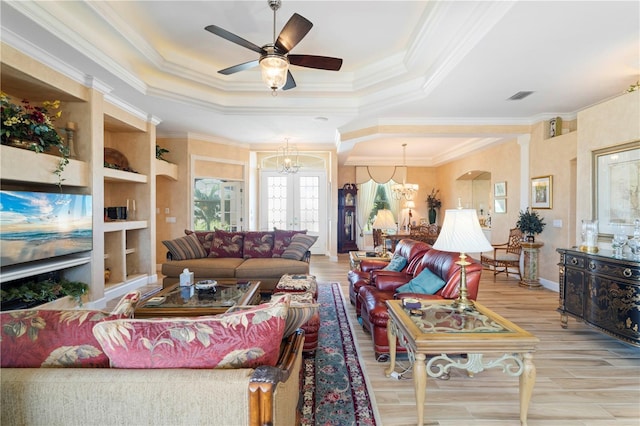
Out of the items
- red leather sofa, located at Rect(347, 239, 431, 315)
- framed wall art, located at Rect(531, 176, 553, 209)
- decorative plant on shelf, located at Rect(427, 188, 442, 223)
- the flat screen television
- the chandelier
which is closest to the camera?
the flat screen television

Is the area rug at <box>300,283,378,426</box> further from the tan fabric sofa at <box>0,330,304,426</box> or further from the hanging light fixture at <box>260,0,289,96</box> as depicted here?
the hanging light fixture at <box>260,0,289,96</box>

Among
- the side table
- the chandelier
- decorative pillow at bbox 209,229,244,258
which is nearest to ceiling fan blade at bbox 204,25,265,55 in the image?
decorative pillow at bbox 209,229,244,258

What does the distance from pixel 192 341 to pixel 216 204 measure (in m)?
6.53

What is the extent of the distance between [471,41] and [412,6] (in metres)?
0.69

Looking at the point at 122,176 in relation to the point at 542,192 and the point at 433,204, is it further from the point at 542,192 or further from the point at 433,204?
the point at 433,204

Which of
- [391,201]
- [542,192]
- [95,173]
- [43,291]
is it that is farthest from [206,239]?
[391,201]

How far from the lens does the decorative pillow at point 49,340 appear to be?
110 centimetres

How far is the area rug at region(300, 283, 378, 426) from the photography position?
196 centimetres

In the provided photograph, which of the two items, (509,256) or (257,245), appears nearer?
(257,245)

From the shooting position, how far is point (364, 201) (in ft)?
32.0

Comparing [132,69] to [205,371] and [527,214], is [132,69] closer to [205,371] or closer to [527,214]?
[205,371]

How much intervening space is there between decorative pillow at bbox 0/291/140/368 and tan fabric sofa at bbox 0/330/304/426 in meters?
0.06

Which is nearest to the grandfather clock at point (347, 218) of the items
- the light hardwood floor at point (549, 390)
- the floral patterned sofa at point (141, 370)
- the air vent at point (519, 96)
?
the air vent at point (519, 96)

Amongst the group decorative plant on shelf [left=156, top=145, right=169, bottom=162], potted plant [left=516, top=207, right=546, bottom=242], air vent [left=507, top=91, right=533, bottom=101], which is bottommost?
potted plant [left=516, top=207, right=546, bottom=242]
